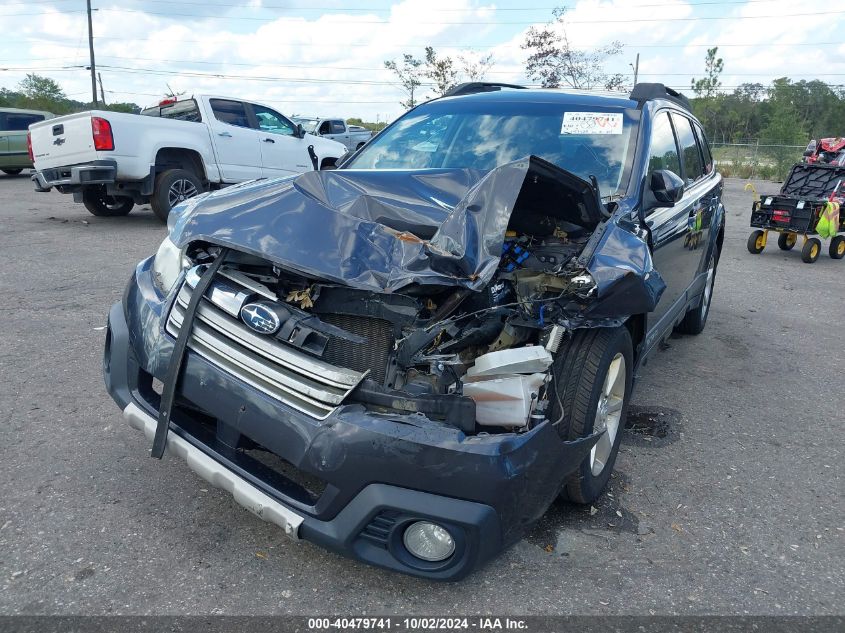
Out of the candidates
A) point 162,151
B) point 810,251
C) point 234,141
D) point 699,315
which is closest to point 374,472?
point 699,315

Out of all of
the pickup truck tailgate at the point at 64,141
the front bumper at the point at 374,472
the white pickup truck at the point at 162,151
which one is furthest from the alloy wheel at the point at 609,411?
the pickup truck tailgate at the point at 64,141

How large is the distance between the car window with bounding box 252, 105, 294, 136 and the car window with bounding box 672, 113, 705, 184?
315 inches

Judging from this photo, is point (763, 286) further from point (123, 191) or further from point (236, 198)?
point (123, 191)

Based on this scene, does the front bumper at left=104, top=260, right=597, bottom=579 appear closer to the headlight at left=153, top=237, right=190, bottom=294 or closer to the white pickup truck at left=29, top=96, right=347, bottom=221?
the headlight at left=153, top=237, right=190, bottom=294

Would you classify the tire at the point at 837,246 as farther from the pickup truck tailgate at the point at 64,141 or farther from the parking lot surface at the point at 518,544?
the pickup truck tailgate at the point at 64,141

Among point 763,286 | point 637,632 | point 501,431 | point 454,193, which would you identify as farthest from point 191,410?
point 763,286

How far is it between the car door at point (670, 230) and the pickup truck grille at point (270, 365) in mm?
2110

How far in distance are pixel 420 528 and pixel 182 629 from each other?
0.85 meters

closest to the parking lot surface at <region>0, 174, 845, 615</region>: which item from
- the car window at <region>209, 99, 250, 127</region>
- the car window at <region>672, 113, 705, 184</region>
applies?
the car window at <region>672, 113, 705, 184</region>

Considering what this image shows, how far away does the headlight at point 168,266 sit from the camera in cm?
298

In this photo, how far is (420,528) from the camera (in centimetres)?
232

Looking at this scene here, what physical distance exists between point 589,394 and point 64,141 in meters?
9.34

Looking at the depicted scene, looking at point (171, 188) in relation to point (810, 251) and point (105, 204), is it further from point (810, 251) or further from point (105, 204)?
point (810, 251)

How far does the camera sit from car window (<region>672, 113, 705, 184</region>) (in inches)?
193
